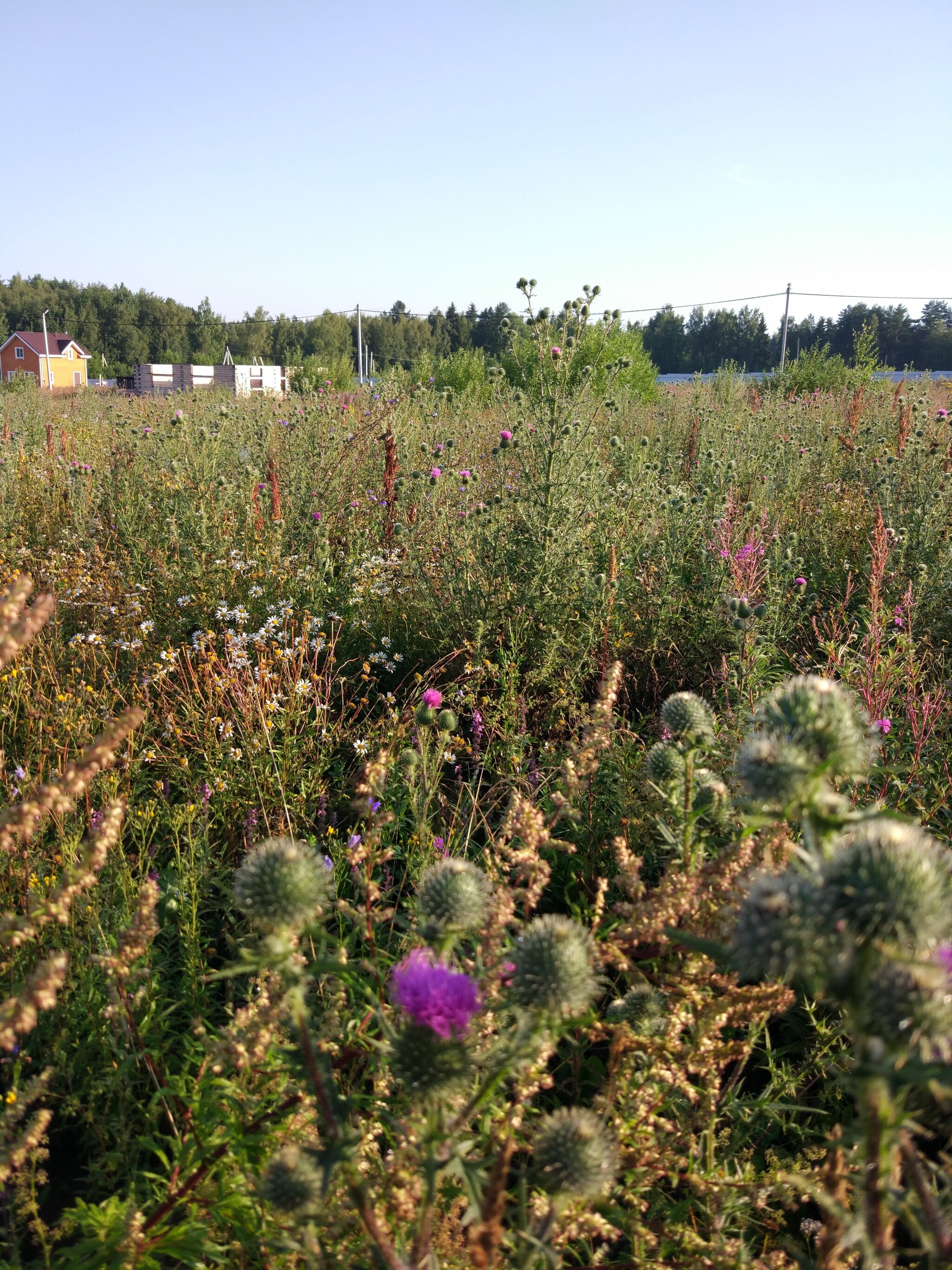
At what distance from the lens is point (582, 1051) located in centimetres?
216

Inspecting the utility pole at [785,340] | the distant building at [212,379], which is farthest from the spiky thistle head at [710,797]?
the utility pole at [785,340]

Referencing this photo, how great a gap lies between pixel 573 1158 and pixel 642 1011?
582 millimetres

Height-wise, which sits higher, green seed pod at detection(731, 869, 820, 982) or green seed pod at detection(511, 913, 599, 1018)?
green seed pod at detection(731, 869, 820, 982)

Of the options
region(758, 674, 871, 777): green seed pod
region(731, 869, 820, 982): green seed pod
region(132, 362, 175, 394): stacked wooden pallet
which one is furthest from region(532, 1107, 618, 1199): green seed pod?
region(132, 362, 175, 394): stacked wooden pallet

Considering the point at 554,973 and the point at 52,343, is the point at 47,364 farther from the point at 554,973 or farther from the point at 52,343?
the point at 554,973

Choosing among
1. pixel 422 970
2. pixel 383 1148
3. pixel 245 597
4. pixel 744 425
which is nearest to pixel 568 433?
pixel 245 597

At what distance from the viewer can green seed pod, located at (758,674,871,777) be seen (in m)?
1.05

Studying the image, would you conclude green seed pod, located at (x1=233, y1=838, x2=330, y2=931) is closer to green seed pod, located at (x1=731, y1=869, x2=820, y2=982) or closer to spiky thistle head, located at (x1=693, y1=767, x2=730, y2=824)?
green seed pod, located at (x1=731, y1=869, x2=820, y2=982)

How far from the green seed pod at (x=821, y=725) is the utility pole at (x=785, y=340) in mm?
18832

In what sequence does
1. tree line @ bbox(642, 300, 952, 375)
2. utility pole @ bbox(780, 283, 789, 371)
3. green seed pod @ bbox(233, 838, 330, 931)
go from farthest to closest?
tree line @ bbox(642, 300, 952, 375) → utility pole @ bbox(780, 283, 789, 371) → green seed pod @ bbox(233, 838, 330, 931)

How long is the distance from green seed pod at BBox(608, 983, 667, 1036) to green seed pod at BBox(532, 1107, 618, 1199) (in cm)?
47

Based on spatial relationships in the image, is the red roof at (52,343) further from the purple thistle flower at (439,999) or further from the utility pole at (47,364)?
the purple thistle flower at (439,999)

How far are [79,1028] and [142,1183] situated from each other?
1.50 ft

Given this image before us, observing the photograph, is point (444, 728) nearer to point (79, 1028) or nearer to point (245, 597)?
point (79, 1028)
